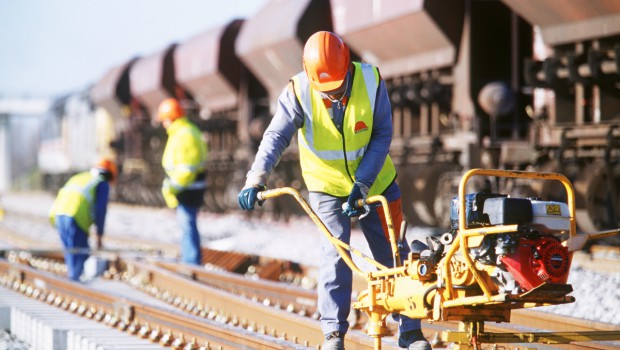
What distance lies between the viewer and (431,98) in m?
16.0

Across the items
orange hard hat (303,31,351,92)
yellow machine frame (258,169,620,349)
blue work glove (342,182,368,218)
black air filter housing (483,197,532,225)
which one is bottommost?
yellow machine frame (258,169,620,349)

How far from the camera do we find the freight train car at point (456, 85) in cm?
1208

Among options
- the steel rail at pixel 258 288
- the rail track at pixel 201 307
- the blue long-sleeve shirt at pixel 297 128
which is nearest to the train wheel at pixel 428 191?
the rail track at pixel 201 307

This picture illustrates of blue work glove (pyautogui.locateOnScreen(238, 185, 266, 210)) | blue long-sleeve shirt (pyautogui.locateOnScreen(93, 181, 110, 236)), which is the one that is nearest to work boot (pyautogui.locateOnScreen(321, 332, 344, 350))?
blue work glove (pyautogui.locateOnScreen(238, 185, 266, 210))

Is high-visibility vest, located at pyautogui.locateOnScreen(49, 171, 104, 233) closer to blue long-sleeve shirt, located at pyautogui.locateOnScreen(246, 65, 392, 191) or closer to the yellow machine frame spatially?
blue long-sleeve shirt, located at pyautogui.locateOnScreen(246, 65, 392, 191)

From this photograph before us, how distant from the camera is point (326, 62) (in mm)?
4691

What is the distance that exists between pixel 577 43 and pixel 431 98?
399 cm

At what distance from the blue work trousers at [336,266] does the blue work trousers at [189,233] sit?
19.3 feet

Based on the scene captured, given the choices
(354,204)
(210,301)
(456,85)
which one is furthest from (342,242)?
(456,85)

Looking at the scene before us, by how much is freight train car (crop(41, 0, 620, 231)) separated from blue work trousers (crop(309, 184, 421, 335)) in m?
5.86

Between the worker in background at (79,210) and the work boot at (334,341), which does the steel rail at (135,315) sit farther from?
the worker in background at (79,210)

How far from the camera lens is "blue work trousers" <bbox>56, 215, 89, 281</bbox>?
34.3 feet

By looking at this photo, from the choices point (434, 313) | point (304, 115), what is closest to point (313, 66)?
point (304, 115)

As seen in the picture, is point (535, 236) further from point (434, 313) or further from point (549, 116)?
point (549, 116)
